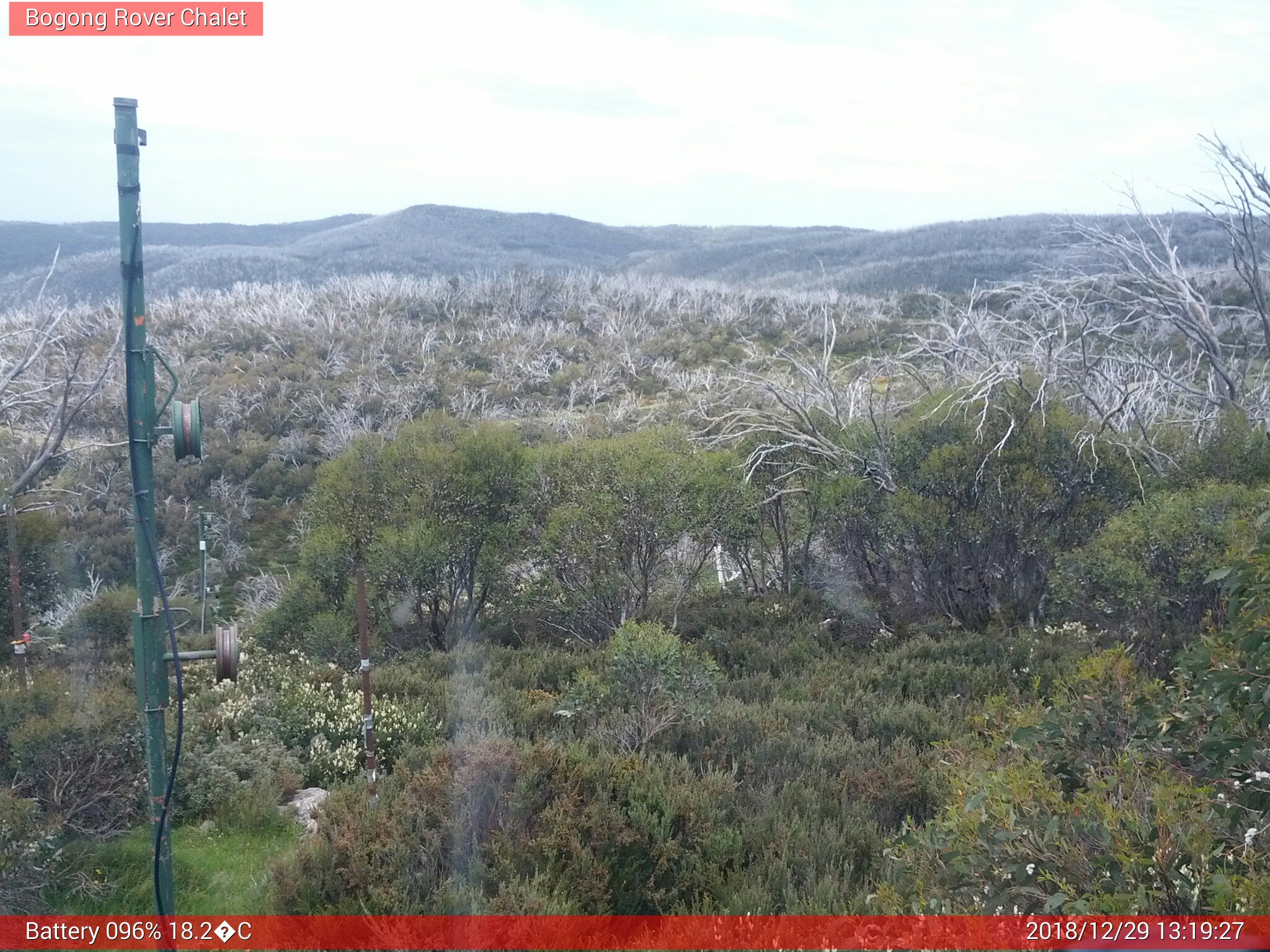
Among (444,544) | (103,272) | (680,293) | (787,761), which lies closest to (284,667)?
(444,544)

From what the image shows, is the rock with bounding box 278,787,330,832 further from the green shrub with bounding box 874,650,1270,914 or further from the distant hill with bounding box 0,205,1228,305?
the distant hill with bounding box 0,205,1228,305

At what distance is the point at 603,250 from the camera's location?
226ft

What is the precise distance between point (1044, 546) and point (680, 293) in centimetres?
3106

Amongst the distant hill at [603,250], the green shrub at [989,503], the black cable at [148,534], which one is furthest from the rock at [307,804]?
the distant hill at [603,250]

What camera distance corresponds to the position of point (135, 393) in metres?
3.28

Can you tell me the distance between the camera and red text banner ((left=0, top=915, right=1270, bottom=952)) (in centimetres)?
316

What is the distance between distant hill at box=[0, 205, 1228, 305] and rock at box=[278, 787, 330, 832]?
73.7 feet

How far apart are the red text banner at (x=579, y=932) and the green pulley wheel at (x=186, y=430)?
168 centimetres

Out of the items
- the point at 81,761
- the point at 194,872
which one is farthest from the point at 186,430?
the point at 81,761

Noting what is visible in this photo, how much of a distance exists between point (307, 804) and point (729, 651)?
5.09 m

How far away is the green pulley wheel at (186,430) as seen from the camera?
326 cm

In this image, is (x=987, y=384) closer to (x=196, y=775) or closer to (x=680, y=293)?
(x=196, y=775)

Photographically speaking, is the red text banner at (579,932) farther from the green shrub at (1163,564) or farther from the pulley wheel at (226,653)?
the green shrub at (1163,564)

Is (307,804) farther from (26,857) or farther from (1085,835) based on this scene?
(1085,835)
